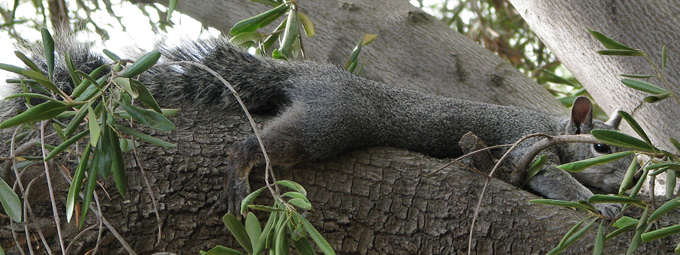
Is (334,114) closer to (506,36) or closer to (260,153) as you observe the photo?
(260,153)

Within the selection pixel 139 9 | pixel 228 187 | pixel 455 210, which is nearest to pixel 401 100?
pixel 455 210

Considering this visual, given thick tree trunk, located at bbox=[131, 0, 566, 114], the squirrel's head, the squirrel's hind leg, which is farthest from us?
thick tree trunk, located at bbox=[131, 0, 566, 114]

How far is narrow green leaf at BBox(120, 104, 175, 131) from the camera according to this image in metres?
1.23

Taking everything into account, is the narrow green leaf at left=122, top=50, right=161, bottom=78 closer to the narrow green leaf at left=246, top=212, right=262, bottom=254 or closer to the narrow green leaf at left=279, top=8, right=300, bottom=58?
the narrow green leaf at left=246, top=212, right=262, bottom=254

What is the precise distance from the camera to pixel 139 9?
320 cm

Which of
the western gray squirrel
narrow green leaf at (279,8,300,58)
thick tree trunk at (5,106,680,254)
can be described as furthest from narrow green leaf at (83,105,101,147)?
narrow green leaf at (279,8,300,58)

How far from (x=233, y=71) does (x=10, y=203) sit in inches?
45.5

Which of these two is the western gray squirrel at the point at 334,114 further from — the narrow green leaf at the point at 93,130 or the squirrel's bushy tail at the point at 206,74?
the narrow green leaf at the point at 93,130

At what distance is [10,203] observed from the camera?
47.2 inches

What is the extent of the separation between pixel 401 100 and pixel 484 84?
0.62 metres

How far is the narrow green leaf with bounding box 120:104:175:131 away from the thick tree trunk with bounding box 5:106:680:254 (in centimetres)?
37

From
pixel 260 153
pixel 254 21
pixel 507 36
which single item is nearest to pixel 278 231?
pixel 260 153

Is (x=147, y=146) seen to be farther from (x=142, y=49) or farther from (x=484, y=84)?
(x=484, y=84)

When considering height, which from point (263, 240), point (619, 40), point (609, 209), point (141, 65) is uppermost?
point (619, 40)
